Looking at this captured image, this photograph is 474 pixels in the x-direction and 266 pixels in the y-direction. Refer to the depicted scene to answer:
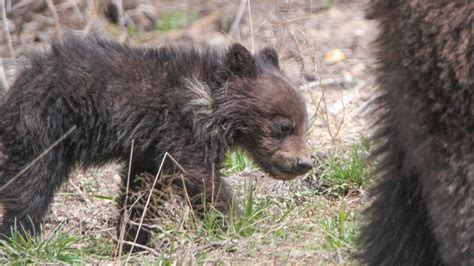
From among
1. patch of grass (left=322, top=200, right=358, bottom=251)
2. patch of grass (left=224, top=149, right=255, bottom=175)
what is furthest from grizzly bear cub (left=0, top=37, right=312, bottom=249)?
patch of grass (left=322, top=200, right=358, bottom=251)

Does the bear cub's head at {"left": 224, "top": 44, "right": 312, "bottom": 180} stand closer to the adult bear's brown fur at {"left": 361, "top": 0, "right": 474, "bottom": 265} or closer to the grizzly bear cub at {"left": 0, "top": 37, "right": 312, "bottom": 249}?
the grizzly bear cub at {"left": 0, "top": 37, "right": 312, "bottom": 249}

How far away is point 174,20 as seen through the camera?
406 inches

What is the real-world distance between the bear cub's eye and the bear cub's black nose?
0.64 ft

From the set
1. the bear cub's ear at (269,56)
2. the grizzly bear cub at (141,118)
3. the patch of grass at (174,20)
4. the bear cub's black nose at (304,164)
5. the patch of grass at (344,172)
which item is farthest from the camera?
the patch of grass at (174,20)

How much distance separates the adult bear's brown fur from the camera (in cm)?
328

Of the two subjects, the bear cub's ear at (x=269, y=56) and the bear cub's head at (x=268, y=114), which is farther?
the bear cub's ear at (x=269, y=56)

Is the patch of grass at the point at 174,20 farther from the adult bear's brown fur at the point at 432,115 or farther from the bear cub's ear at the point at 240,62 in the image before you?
the adult bear's brown fur at the point at 432,115

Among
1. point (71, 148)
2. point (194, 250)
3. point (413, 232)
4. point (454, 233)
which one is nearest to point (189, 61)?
point (71, 148)

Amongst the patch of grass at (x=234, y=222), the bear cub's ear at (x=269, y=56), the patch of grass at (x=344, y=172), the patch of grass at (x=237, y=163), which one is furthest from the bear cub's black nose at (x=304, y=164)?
the patch of grass at (x=237, y=163)

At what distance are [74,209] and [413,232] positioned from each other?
333 centimetres

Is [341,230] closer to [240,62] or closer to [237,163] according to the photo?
[240,62]

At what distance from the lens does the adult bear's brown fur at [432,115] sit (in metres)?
3.28

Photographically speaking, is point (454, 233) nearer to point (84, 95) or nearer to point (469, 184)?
point (469, 184)

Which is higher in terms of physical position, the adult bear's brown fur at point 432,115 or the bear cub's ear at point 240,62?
the adult bear's brown fur at point 432,115
